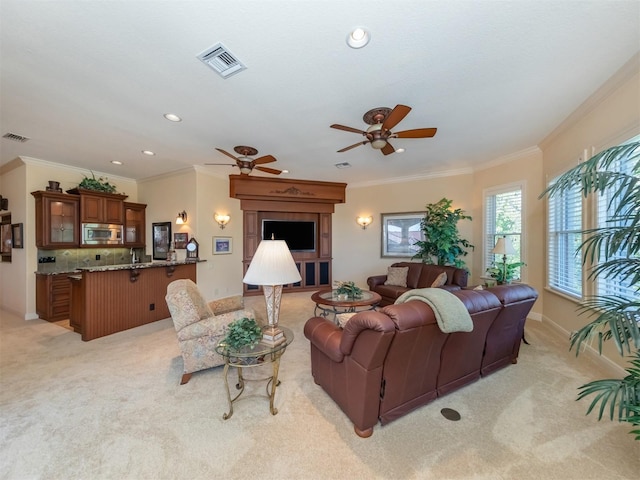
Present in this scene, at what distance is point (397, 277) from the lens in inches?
209

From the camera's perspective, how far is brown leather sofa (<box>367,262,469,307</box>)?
4561 millimetres


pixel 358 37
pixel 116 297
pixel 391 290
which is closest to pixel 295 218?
pixel 391 290

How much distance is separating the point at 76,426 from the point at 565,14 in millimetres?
4608

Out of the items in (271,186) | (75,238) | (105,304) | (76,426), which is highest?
(271,186)

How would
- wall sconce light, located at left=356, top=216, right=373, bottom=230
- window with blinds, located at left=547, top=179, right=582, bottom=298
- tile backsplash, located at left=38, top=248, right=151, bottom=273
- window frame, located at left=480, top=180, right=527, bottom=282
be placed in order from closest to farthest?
window with blinds, located at left=547, top=179, right=582, bottom=298 < window frame, located at left=480, top=180, right=527, bottom=282 < tile backsplash, located at left=38, top=248, right=151, bottom=273 < wall sconce light, located at left=356, top=216, right=373, bottom=230

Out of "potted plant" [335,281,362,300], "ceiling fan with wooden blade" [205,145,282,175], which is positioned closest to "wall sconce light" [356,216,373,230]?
"potted plant" [335,281,362,300]

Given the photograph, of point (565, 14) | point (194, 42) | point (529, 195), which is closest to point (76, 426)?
point (194, 42)

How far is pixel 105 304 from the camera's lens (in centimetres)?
382

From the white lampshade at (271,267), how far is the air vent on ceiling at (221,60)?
1.52 metres

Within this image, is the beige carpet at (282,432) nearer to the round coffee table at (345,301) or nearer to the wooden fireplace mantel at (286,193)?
the round coffee table at (345,301)

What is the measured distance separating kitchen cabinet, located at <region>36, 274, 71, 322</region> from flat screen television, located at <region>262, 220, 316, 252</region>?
3.84 metres

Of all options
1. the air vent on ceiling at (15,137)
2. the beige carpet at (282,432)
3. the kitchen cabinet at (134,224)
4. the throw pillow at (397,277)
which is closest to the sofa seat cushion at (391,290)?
the throw pillow at (397,277)

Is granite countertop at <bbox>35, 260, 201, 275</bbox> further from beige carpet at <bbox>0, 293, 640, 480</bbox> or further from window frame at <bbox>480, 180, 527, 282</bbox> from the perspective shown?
window frame at <bbox>480, 180, 527, 282</bbox>

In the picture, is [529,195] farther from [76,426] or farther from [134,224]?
[134,224]
